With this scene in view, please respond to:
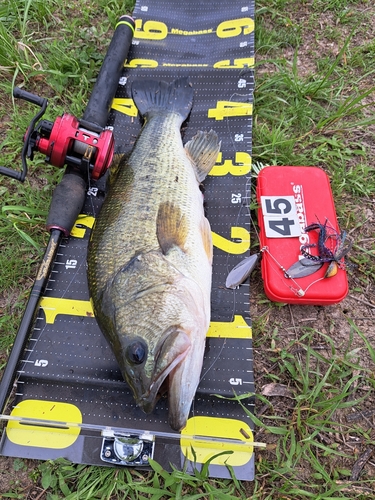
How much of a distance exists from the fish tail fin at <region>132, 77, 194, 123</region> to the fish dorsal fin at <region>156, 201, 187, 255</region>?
1104 mm

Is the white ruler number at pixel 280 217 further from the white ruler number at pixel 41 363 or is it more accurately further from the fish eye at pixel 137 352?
the white ruler number at pixel 41 363

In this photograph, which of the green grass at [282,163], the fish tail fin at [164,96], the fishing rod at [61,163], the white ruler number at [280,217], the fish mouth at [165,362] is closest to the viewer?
the fish mouth at [165,362]

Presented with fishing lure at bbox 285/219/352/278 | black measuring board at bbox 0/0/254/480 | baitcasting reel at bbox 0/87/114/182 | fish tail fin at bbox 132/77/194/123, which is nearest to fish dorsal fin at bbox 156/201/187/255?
black measuring board at bbox 0/0/254/480

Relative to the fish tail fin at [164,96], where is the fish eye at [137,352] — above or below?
below

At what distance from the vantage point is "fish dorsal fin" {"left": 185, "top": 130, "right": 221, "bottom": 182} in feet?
10.1

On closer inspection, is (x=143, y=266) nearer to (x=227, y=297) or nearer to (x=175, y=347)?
(x=175, y=347)

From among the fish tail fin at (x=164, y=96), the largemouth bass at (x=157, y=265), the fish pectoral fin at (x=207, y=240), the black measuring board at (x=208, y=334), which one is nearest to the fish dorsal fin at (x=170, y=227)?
the largemouth bass at (x=157, y=265)

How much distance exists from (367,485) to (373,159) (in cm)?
255

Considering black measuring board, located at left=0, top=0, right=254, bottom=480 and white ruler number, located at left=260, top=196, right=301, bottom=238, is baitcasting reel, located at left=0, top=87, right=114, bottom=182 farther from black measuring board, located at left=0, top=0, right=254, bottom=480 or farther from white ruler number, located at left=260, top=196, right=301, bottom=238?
white ruler number, located at left=260, top=196, right=301, bottom=238

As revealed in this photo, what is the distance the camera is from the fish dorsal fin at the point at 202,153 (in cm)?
308

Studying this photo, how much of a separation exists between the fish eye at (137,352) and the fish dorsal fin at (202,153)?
5.04 feet

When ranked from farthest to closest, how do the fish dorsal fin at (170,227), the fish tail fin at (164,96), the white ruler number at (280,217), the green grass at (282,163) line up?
the fish tail fin at (164,96) → the white ruler number at (280,217) → the fish dorsal fin at (170,227) → the green grass at (282,163)

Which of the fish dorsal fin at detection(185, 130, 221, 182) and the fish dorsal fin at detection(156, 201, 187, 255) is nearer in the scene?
the fish dorsal fin at detection(156, 201, 187, 255)

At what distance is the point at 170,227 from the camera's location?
2521 millimetres
